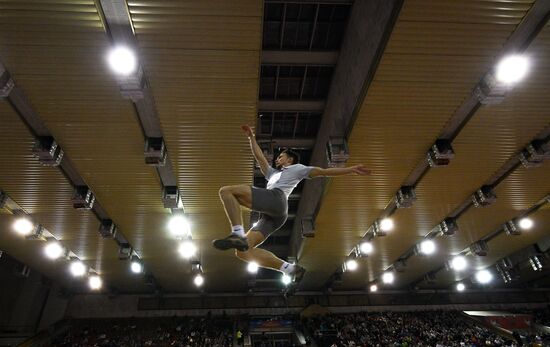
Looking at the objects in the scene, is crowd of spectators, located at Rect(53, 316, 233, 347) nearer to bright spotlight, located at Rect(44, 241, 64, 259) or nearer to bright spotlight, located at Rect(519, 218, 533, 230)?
bright spotlight, located at Rect(44, 241, 64, 259)

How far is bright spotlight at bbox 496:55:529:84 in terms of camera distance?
5539 millimetres

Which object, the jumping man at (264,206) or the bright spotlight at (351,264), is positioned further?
the bright spotlight at (351,264)

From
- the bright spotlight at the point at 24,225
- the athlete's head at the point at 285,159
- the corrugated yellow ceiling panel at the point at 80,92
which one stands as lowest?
the athlete's head at the point at 285,159

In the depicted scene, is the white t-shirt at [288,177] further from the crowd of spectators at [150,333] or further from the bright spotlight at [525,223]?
the crowd of spectators at [150,333]

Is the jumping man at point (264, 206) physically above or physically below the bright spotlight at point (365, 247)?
below

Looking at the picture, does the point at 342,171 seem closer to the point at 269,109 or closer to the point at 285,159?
the point at 285,159

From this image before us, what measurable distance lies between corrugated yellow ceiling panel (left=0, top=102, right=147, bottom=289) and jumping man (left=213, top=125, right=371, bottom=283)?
5.13 metres

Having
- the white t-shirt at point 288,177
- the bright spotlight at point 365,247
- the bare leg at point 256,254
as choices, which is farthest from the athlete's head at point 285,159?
the bright spotlight at point 365,247

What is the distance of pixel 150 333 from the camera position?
21688 millimetres

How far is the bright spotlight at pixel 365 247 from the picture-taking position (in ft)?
48.6

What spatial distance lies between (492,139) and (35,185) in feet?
37.2

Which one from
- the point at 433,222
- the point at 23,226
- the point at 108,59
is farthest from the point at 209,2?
the point at 433,222

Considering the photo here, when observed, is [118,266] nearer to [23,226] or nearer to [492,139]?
[23,226]

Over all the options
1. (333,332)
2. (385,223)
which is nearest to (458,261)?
(385,223)
